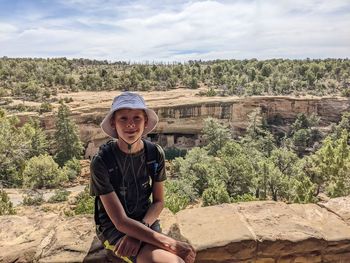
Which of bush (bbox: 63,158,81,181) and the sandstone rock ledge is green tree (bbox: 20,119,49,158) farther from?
the sandstone rock ledge

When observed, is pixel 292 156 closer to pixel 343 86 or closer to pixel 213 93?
pixel 213 93

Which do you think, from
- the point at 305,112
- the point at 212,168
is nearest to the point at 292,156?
the point at 212,168

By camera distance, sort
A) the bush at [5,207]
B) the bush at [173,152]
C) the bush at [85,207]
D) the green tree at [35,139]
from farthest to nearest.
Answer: the bush at [173,152] → the green tree at [35,139] → the bush at [5,207] → the bush at [85,207]

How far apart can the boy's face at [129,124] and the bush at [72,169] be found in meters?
26.2

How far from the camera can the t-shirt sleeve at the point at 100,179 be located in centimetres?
230

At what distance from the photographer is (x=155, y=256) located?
2.16 metres

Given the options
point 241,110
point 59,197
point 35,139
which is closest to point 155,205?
point 59,197

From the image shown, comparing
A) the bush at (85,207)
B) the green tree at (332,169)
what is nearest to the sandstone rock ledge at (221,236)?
the bush at (85,207)

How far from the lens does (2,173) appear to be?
26.5 m

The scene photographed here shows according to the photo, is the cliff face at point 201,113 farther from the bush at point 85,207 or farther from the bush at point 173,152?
the bush at point 85,207

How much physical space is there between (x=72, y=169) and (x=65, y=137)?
4.47m

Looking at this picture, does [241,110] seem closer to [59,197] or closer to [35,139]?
[35,139]

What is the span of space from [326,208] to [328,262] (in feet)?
2.22

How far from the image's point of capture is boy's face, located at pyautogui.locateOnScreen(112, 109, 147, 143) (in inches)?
94.5
